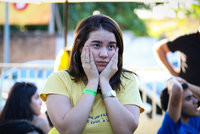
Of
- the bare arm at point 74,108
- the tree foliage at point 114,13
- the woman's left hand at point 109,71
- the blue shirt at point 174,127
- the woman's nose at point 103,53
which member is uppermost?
the tree foliage at point 114,13

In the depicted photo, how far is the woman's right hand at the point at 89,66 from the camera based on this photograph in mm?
1849

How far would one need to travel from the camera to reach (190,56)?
314 cm

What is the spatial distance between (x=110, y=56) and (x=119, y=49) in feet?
0.49

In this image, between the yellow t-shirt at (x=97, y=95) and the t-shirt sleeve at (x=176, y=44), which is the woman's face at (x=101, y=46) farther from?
the t-shirt sleeve at (x=176, y=44)

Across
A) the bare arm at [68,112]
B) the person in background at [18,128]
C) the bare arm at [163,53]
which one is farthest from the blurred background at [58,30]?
the bare arm at [68,112]

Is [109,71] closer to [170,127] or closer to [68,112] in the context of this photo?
[68,112]

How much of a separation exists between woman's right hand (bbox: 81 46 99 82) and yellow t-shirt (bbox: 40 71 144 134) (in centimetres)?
10

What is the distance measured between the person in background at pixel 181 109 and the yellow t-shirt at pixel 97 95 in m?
0.76

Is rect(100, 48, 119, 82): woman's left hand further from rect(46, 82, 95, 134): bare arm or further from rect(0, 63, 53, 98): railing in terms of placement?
rect(0, 63, 53, 98): railing

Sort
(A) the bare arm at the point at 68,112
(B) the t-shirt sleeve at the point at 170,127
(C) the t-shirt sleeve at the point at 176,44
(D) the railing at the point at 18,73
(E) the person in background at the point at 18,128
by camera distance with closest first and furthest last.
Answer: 1. (A) the bare arm at the point at 68,112
2. (E) the person in background at the point at 18,128
3. (B) the t-shirt sleeve at the point at 170,127
4. (C) the t-shirt sleeve at the point at 176,44
5. (D) the railing at the point at 18,73

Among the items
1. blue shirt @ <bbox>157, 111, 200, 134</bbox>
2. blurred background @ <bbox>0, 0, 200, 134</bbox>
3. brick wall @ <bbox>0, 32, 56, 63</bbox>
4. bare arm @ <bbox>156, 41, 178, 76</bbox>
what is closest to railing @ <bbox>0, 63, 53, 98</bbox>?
bare arm @ <bbox>156, 41, 178, 76</bbox>

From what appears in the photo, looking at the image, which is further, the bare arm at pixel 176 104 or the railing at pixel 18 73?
the railing at pixel 18 73

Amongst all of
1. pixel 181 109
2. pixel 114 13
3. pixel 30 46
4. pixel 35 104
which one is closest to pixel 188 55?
pixel 181 109

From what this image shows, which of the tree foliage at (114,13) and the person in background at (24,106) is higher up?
the tree foliage at (114,13)
